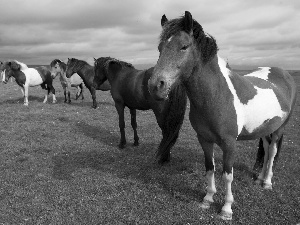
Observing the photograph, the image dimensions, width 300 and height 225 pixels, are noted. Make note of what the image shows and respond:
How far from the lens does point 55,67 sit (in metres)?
20.2

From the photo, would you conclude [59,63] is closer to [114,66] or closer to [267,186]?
[114,66]

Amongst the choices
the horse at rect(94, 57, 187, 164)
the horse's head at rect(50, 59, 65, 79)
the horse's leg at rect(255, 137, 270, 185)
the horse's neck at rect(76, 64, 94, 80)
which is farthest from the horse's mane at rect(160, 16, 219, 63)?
the horse's head at rect(50, 59, 65, 79)

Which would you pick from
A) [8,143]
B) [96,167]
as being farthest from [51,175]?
[8,143]

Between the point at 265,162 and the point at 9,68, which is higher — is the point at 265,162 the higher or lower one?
the lower one

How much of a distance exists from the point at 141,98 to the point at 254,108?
14.0 ft

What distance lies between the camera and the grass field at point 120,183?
508cm

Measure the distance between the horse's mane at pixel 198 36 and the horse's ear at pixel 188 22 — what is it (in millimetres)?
54

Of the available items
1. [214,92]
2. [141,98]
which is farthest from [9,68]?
[214,92]

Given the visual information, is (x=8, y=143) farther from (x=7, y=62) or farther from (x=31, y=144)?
(x=7, y=62)

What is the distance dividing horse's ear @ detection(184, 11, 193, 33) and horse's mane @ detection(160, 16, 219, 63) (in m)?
0.05

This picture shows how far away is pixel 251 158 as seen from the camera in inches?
328

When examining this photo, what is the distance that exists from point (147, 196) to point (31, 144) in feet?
20.0

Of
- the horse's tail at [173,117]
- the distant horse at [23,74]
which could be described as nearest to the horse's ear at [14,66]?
the distant horse at [23,74]

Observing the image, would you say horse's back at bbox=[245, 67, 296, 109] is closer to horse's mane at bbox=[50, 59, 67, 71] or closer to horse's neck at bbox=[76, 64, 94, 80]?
horse's neck at bbox=[76, 64, 94, 80]
